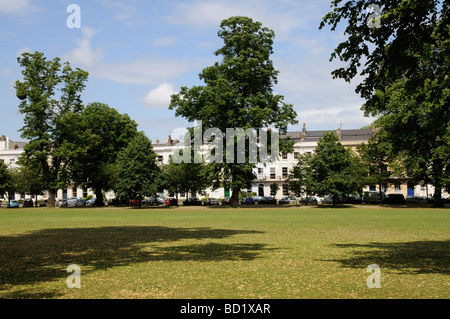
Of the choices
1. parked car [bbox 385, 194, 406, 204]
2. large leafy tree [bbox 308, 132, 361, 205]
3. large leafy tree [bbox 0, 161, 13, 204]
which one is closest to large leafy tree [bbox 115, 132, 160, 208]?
large leafy tree [bbox 308, 132, 361, 205]

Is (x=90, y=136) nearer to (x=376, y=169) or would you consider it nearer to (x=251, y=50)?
(x=251, y=50)

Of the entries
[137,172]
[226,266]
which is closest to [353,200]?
[137,172]

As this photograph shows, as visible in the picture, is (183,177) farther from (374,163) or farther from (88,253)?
(88,253)

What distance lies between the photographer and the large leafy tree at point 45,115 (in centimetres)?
6097

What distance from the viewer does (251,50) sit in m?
54.2

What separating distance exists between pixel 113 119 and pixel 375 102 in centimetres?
6351

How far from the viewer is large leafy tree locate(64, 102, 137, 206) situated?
209 ft

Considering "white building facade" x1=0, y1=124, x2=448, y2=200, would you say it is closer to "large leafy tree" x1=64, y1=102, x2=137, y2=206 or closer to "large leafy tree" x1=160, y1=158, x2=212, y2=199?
"large leafy tree" x1=160, y1=158, x2=212, y2=199

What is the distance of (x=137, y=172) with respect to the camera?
2340 inches

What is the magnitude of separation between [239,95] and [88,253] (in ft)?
137

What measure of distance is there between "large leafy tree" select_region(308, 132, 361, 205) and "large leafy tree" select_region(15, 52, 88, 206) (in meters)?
34.5
